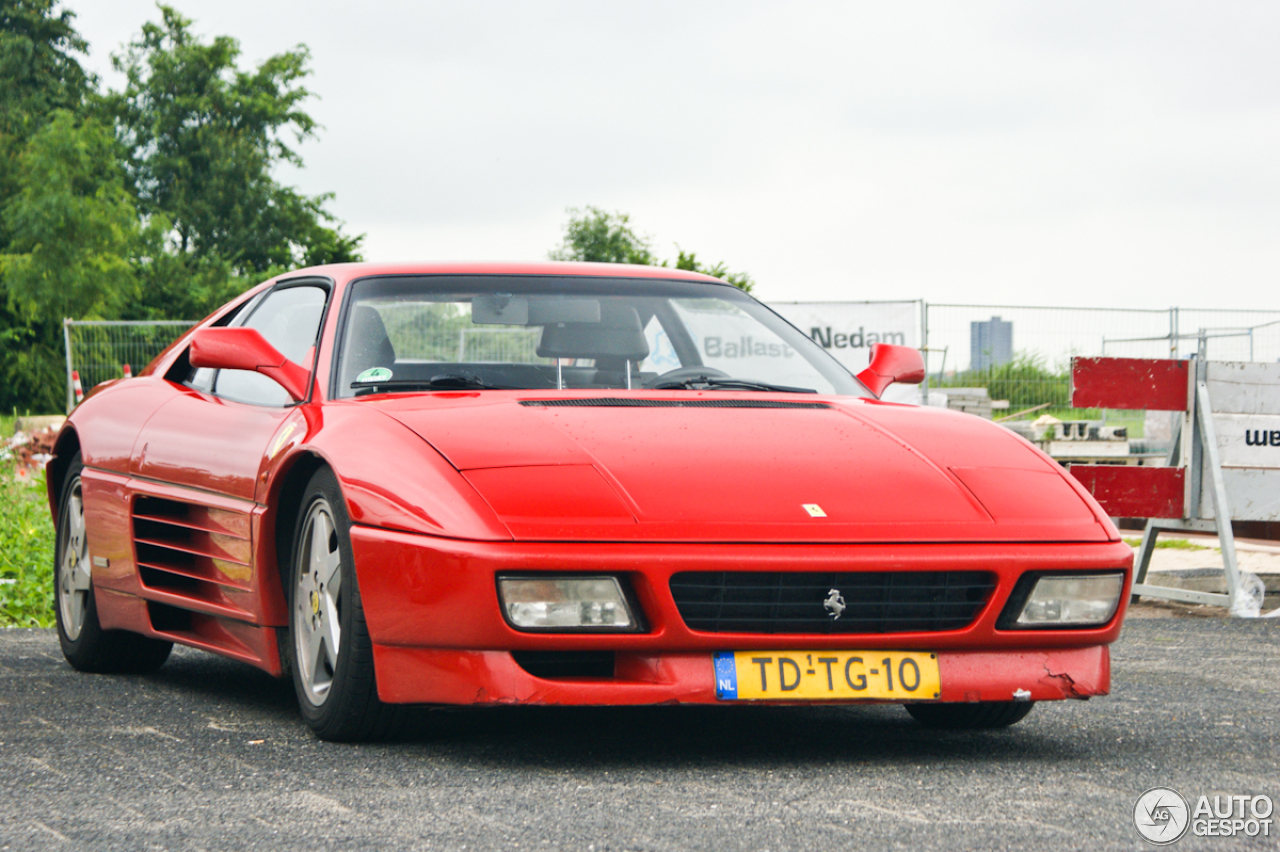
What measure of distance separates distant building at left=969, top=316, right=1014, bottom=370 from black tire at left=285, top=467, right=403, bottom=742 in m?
13.3

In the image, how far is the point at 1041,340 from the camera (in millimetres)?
17438

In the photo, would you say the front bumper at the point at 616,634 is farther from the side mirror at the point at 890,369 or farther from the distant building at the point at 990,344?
the distant building at the point at 990,344

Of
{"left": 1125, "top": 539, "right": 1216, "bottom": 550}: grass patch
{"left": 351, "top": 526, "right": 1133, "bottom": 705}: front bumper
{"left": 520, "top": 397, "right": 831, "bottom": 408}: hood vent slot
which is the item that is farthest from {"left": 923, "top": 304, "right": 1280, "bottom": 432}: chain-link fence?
{"left": 351, "top": 526, "right": 1133, "bottom": 705}: front bumper

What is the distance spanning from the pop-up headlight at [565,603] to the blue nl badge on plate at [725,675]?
213mm

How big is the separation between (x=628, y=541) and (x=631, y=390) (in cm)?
104

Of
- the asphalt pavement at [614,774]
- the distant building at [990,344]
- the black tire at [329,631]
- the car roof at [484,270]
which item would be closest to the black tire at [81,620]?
the asphalt pavement at [614,774]

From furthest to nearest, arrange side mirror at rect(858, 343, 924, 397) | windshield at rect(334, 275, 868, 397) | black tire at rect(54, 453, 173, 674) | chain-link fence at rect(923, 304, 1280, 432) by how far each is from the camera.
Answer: chain-link fence at rect(923, 304, 1280, 432) → black tire at rect(54, 453, 173, 674) → side mirror at rect(858, 343, 924, 397) → windshield at rect(334, 275, 868, 397)

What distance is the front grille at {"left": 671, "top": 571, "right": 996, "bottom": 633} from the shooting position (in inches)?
134

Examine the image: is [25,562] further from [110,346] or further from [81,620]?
[110,346]

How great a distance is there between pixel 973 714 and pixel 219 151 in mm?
61634

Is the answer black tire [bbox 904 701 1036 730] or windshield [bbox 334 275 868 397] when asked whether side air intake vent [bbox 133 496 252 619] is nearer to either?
windshield [bbox 334 275 868 397]

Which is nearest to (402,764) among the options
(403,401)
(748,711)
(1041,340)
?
(403,401)

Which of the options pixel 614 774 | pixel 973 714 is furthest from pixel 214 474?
pixel 973 714

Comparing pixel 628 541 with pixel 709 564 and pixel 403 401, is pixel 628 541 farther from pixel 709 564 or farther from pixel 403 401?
pixel 403 401
